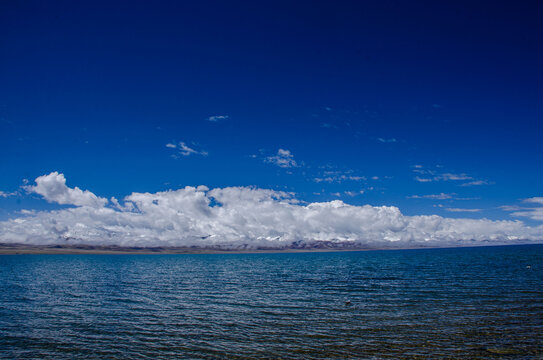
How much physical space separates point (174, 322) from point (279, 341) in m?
12.8

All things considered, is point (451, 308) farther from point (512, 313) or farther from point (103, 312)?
point (103, 312)

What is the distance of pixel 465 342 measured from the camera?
82.1 feet

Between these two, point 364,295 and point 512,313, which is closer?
point 512,313

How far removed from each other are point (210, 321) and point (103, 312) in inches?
592

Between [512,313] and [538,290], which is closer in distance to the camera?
[512,313]

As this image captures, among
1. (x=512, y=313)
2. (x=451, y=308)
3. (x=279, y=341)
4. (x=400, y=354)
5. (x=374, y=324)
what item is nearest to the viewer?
(x=400, y=354)

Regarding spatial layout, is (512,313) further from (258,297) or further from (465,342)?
(258,297)

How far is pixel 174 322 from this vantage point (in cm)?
3338

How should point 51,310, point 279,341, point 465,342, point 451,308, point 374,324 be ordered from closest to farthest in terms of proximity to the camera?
point 465,342, point 279,341, point 374,324, point 451,308, point 51,310

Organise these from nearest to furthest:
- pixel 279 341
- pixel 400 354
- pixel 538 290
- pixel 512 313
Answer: pixel 400 354 < pixel 279 341 < pixel 512 313 < pixel 538 290

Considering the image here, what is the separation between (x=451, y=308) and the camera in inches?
1442

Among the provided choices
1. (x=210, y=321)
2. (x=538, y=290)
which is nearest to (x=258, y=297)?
(x=210, y=321)

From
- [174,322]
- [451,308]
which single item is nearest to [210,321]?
[174,322]

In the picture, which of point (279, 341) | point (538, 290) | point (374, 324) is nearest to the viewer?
point (279, 341)
